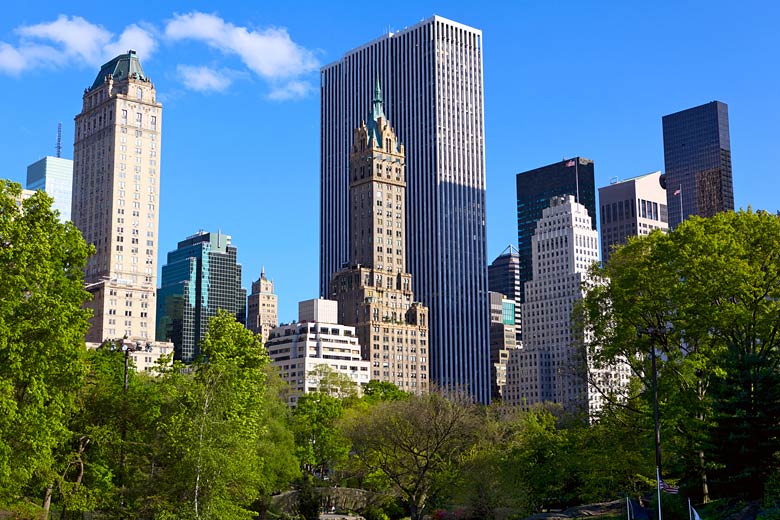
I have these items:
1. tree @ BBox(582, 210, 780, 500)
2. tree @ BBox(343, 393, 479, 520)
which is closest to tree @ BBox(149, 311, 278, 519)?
tree @ BBox(343, 393, 479, 520)

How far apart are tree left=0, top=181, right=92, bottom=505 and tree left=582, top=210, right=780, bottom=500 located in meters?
29.9

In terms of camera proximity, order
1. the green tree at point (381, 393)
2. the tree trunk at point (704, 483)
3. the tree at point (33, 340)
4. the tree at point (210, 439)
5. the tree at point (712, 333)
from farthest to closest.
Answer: the green tree at point (381, 393) < the tree trunk at point (704, 483) < the tree at point (210, 439) < the tree at point (712, 333) < the tree at point (33, 340)

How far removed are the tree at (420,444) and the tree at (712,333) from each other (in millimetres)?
16841

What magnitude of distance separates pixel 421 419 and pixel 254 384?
21005 millimetres

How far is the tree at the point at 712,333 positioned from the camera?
5306 centimetres

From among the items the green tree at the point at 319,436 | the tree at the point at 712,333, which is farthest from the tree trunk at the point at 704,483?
the green tree at the point at 319,436

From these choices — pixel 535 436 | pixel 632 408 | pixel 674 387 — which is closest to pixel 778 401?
pixel 674 387

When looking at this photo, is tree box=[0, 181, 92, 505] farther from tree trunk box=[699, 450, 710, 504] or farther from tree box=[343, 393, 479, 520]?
tree trunk box=[699, 450, 710, 504]

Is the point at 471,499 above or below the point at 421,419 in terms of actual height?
below

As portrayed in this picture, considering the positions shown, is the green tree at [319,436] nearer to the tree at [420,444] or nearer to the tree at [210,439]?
the tree at [420,444]

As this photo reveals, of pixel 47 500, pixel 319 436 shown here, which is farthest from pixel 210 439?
pixel 319 436

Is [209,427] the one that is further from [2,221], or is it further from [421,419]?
[421,419]

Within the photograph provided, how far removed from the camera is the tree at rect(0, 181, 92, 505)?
4716 centimetres

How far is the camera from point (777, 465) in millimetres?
53625
